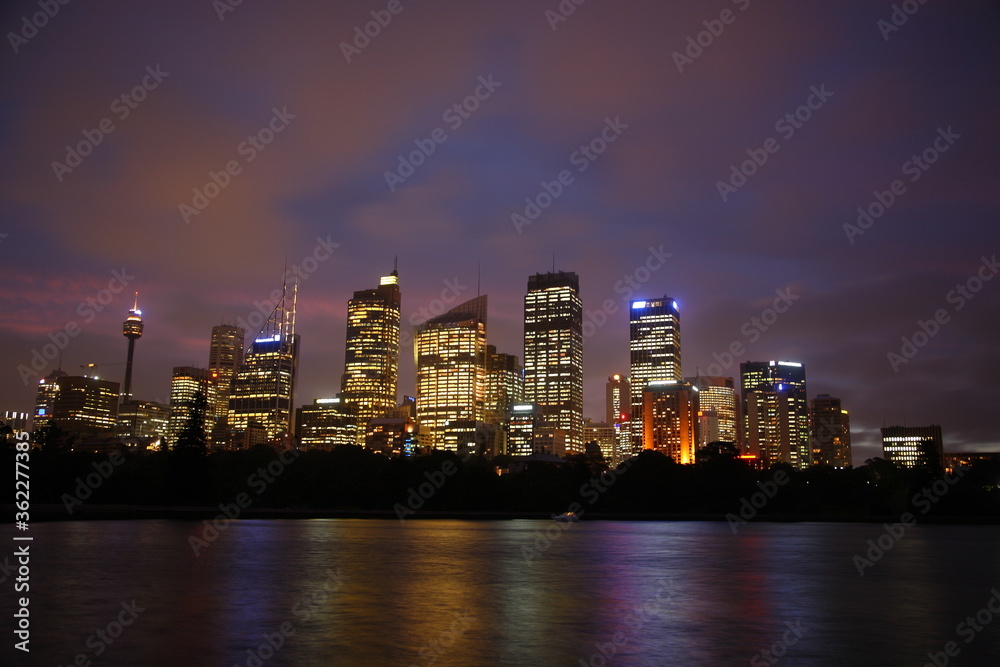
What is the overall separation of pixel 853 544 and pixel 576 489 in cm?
7832

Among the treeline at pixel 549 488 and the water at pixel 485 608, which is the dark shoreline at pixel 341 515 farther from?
the water at pixel 485 608

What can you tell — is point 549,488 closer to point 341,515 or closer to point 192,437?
point 341,515

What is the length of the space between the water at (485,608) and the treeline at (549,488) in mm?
76588

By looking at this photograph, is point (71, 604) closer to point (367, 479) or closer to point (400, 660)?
point (400, 660)

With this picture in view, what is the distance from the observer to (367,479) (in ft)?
391

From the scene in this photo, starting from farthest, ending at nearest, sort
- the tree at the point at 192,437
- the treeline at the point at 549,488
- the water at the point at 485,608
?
the treeline at the point at 549,488 → the tree at the point at 192,437 → the water at the point at 485,608

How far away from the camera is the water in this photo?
14.4 m

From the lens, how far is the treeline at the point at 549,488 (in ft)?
365

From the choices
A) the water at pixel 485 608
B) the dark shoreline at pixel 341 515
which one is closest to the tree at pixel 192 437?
the dark shoreline at pixel 341 515

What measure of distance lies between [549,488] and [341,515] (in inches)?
1577

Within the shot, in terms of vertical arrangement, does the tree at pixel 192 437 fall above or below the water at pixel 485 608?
above

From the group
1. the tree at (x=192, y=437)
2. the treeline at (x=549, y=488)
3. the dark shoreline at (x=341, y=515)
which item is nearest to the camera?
the dark shoreline at (x=341, y=515)

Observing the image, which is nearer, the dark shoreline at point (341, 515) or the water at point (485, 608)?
the water at point (485, 608)

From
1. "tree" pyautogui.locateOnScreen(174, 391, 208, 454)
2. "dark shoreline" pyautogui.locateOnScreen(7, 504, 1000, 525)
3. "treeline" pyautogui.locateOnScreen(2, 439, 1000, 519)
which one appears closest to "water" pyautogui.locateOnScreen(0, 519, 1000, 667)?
"dark shoreline" pyautogui.locateOnScreen(7, 504, 1000, 525)
